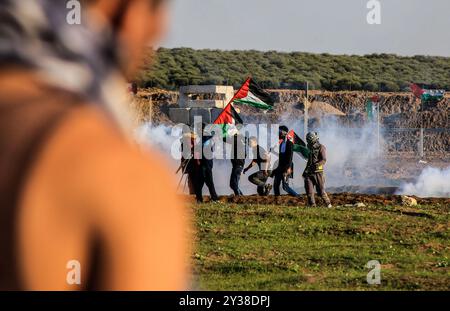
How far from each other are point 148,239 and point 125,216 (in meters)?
0.05

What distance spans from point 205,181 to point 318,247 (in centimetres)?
854

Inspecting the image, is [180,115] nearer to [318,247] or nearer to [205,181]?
[205,181]

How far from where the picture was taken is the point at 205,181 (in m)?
25.2

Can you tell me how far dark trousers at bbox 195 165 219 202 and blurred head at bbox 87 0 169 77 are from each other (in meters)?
23.3

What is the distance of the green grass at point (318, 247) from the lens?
13.4 meters

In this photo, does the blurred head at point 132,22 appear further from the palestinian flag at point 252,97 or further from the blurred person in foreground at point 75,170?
the palestinian flag at point 252,97

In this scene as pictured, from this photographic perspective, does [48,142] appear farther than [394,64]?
No

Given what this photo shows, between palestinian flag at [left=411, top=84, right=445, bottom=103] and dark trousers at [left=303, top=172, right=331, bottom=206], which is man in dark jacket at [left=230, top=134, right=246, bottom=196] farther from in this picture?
palestinian flag at [left=411, top=84, right=445, bottom=103]

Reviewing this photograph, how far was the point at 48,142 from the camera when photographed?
1303 mm

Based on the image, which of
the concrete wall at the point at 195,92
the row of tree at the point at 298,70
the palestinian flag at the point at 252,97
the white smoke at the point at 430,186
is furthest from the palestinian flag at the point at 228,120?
the row of tree at the point at 298,70

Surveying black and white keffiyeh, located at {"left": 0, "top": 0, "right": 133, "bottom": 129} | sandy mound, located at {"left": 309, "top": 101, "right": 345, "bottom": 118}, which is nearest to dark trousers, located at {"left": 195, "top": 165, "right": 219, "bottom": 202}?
black and white keffiyeh, located at {"left": 0, "top": 0, "right": 133, "bottom": 129}

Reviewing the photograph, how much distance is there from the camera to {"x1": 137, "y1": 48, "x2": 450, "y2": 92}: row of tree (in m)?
74.2
